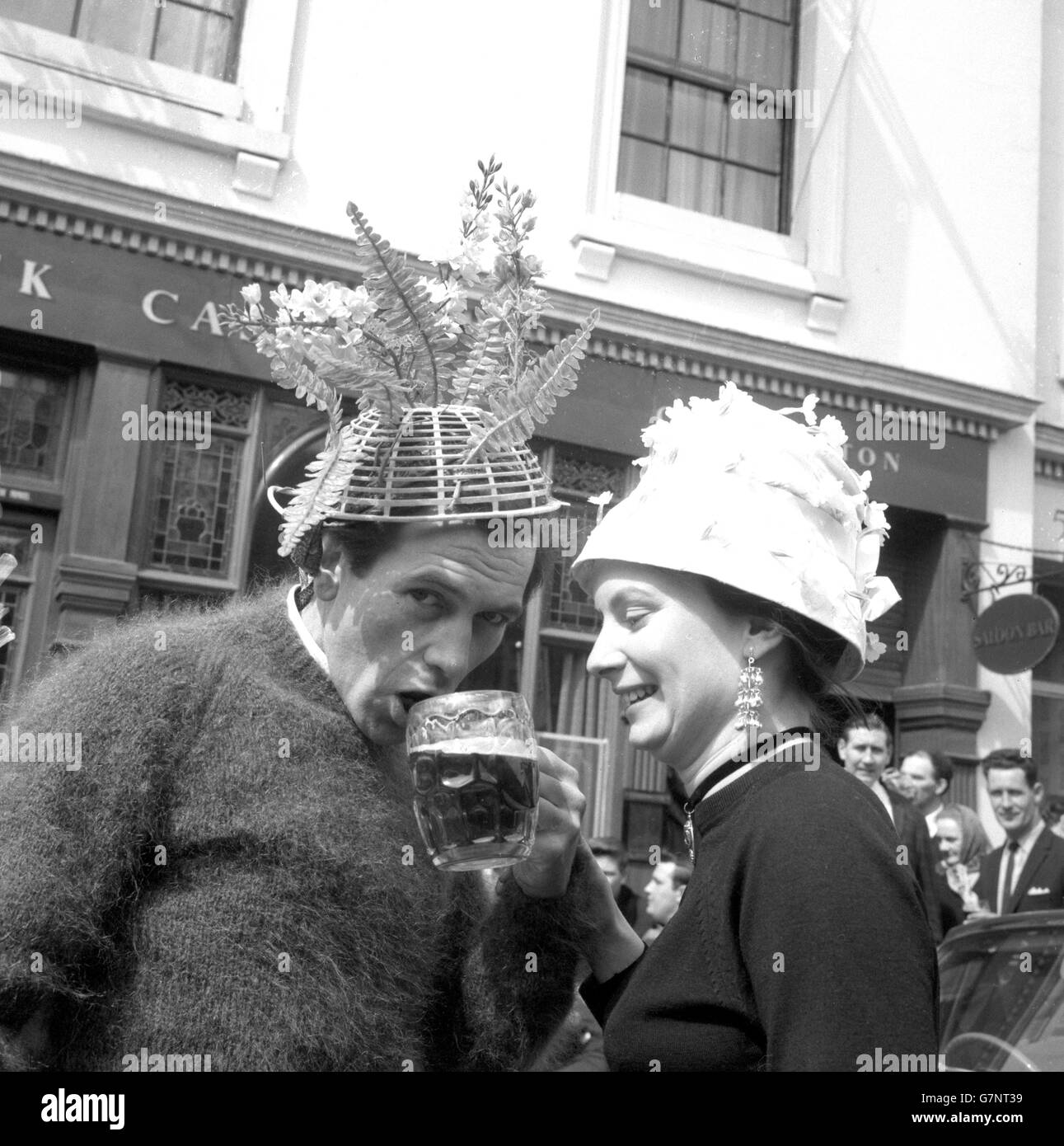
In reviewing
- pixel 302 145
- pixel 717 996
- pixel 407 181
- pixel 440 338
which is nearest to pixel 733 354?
pixel 407 181

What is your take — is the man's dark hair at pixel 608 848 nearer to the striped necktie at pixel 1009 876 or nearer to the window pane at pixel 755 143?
the striped necktie at pixel 1009 876

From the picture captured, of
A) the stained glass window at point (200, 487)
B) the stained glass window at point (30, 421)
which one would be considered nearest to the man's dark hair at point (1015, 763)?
the stained glass window at point (200, 487)

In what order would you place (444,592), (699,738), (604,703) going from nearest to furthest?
(699,738) → (444,592) → (604,703)

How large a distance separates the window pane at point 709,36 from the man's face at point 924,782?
4.76 meters

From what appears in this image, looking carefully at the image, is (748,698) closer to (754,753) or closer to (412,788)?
(754,753)

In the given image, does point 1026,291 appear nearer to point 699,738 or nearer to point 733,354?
point 733,354

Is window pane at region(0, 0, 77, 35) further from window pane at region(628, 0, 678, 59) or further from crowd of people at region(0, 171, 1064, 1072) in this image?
crowd of people at region(0, 171, 1064, 1072)

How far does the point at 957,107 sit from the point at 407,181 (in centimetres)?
390

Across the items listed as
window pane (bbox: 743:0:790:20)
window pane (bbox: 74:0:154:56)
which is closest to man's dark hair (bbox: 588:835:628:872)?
window pane (bbox: 74:0:154:56)

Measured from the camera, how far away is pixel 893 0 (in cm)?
881

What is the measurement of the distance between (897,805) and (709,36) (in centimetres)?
554

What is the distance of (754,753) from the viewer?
5.93 feet

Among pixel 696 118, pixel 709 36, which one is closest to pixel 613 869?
pixel 696 118

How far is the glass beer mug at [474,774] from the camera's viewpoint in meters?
1.76
